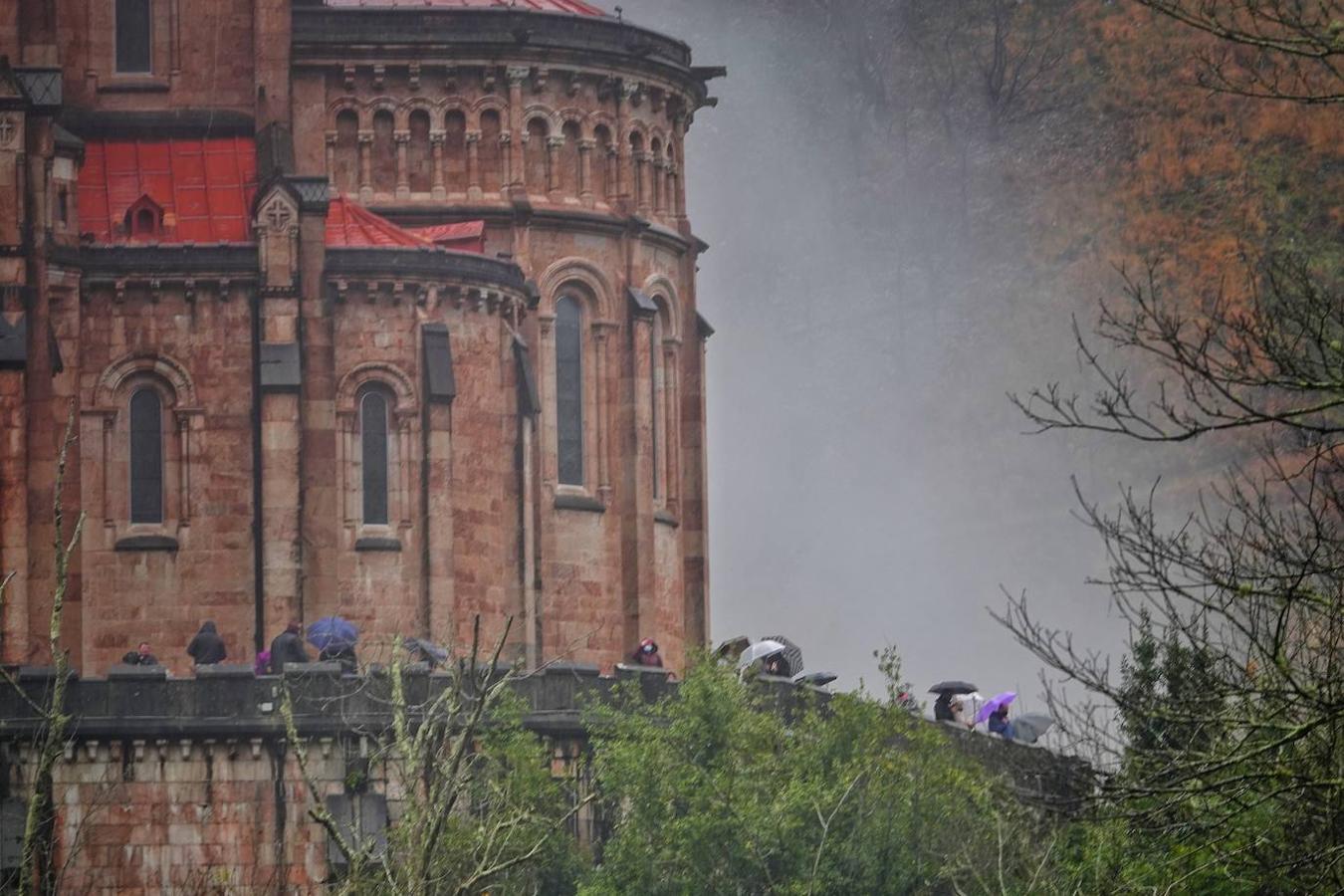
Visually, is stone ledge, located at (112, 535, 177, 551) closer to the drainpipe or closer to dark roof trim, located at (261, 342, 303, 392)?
the drainpipe

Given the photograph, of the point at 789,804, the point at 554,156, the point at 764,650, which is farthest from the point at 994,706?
the point at 554,156

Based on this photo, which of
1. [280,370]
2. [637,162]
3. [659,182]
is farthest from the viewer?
[659,182]

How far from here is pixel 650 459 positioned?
80.1 m

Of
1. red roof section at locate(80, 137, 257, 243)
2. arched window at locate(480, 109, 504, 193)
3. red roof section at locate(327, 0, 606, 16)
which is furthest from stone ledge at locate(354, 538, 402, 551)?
red roof section at locate(327, 0, 606, 16)

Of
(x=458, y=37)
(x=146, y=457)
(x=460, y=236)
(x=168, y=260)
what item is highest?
(x=458, y=37)

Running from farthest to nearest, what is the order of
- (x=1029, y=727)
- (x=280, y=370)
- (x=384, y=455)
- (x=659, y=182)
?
(x=659, y=182), (x=384, y=455), (x=280, y=370), (x=1029, y=727)

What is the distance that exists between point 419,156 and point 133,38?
20.2 ft

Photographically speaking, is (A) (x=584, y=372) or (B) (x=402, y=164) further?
(A) (x=584, y=372)

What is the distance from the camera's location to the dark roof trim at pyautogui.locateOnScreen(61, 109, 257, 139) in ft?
247

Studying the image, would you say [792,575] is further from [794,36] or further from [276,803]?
[276,803]

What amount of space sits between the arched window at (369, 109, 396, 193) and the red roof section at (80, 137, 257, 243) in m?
3.42

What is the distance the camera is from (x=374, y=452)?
238 feet

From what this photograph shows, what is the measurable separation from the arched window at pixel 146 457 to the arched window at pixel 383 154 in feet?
27.4

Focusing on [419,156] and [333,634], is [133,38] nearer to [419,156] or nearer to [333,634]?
[419,156]
